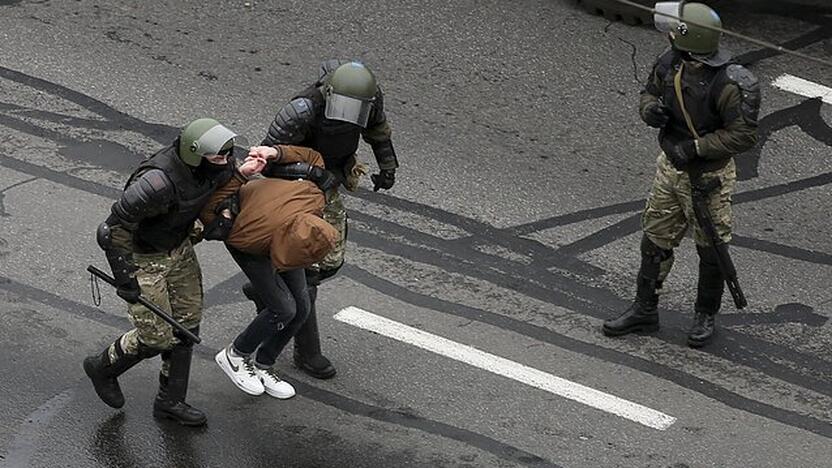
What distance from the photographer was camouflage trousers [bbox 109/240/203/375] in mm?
7340

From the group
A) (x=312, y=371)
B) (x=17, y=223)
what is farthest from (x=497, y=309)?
(x=17, y=223)

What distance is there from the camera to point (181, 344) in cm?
755

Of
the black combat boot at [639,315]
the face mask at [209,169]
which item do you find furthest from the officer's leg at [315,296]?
the black combat boot at [639,315]

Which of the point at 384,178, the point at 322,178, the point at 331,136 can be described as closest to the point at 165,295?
the point at 322,178

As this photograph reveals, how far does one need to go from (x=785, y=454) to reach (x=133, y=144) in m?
4.96

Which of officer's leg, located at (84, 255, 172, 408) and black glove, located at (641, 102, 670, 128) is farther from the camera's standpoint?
black glove, located at (641, 102, 670, 128)

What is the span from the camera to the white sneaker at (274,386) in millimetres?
7934

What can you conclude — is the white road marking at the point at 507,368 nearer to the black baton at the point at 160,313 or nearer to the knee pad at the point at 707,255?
the knee pad at the point at 707,255

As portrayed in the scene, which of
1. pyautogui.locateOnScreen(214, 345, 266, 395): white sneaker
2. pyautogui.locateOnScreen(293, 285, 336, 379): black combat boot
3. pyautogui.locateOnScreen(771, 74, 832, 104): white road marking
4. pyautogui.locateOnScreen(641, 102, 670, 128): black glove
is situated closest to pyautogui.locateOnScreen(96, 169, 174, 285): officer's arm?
pyautogui.locateOnScreen(214, 345, 266, 395): white sneaker

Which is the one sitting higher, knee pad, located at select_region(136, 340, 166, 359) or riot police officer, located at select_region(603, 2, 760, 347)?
riot police officer, located at select_region(603, 2, 760, 347)

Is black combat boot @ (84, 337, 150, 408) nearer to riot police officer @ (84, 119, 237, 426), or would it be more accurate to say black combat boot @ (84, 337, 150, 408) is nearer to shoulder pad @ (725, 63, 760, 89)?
riot police officer @ (84, 119, 237, 426)

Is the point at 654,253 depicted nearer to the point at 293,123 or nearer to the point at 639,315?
the point at 639,315

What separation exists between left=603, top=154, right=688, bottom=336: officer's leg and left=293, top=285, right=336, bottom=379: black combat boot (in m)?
1.63

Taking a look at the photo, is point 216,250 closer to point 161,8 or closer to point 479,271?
point 479,271
